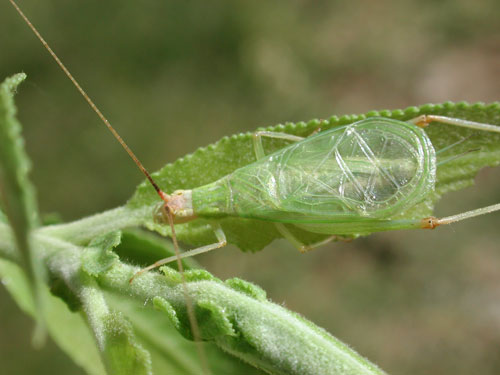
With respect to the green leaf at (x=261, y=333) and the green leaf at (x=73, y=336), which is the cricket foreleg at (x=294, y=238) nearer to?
the green leaf at (x=261, y=333)

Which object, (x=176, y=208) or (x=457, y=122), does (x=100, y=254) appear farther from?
(x=457, y=122)

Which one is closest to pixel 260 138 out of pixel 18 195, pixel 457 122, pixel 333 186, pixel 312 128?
pixel 312 128

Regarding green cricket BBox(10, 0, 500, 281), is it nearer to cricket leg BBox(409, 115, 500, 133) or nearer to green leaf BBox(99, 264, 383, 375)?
cricket leg BBox(409, 115, 500, 133)

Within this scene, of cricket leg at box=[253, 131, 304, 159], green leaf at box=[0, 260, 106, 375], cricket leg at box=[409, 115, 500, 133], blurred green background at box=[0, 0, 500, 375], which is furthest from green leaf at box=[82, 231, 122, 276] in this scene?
blurred green background at box=[0, 0, 500, 375]

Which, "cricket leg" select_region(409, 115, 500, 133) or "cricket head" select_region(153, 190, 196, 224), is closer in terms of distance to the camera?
"cricket leg" select_region(409, 115, 500, 133)

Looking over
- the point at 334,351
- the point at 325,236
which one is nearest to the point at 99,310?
the point at 334,351

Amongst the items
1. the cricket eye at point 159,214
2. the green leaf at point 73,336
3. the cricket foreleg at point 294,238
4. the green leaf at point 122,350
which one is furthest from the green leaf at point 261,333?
the green leaf at point 73,336
